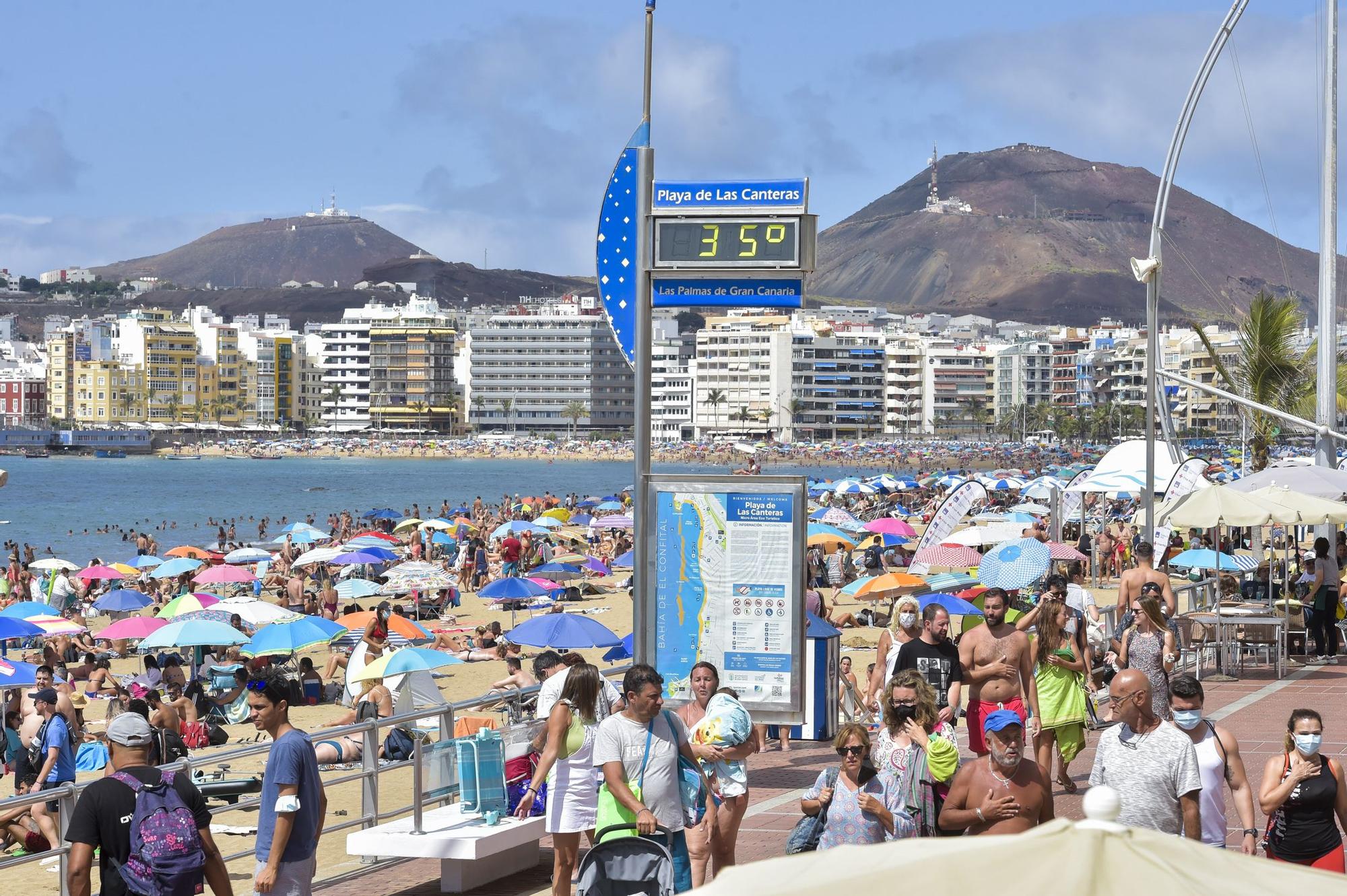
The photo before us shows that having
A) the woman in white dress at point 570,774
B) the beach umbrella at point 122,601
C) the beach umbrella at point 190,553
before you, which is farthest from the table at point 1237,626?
the beach umbrella at point 190,553

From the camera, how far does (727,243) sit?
9062 mm

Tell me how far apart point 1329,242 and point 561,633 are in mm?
10114

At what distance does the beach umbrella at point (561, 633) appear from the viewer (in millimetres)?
16109

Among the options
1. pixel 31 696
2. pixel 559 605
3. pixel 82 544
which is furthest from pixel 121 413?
pixel 31 696

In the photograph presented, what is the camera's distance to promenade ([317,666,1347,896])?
8.03 m

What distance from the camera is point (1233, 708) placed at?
487 inches

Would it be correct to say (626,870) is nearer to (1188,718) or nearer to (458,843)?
(1188,718)

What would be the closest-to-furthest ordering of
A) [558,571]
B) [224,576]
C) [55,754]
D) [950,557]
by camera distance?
[55,754], [950,557], [224,576], [558,571]

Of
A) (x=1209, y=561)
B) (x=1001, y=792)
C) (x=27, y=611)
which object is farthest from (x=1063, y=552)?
(x=1001, y=792)

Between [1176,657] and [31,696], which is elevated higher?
[1176,657]

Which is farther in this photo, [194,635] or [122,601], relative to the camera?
[122,601]

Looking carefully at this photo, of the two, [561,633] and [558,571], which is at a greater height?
[561,633]

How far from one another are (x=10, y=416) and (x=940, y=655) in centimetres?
18417

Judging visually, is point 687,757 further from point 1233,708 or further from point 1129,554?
point 1129,554
